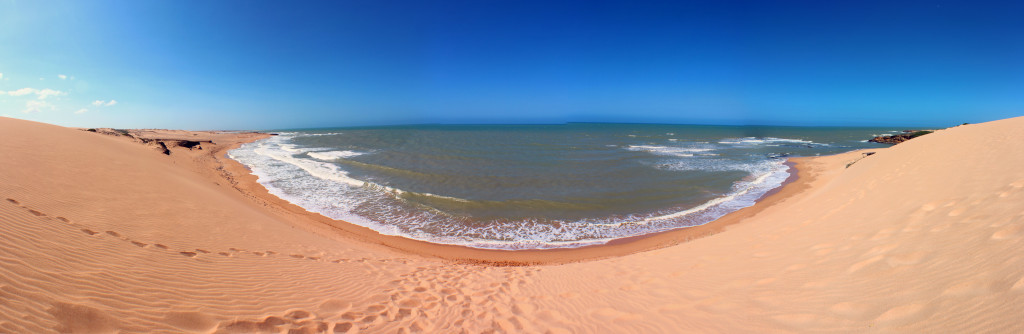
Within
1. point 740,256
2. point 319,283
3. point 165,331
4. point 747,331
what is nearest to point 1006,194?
point 740,256

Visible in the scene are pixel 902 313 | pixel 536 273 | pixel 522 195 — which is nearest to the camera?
pixel 902 313

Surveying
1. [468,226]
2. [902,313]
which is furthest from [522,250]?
[902,313]

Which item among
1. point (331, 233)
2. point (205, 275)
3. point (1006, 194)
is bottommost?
point (331, 233)

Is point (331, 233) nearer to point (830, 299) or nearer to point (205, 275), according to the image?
point (205, 275)

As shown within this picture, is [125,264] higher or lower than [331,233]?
higher

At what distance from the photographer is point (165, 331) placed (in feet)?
11.9

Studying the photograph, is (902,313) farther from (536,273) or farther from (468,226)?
Answer: (468,226)

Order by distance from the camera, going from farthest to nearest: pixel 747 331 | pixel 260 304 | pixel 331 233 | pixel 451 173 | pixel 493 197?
pixel 451 173 < pixel 493 197 < pixel 331 233 < pixel 260 304 < pixel 747 331

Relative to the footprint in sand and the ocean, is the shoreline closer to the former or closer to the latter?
the ocean

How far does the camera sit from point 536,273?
705 centimetres

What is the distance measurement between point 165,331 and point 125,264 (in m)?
2.44

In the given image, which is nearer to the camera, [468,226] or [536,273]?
[536,273]

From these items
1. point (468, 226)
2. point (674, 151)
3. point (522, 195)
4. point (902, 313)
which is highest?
point (674, 151)

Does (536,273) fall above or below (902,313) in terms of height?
below
